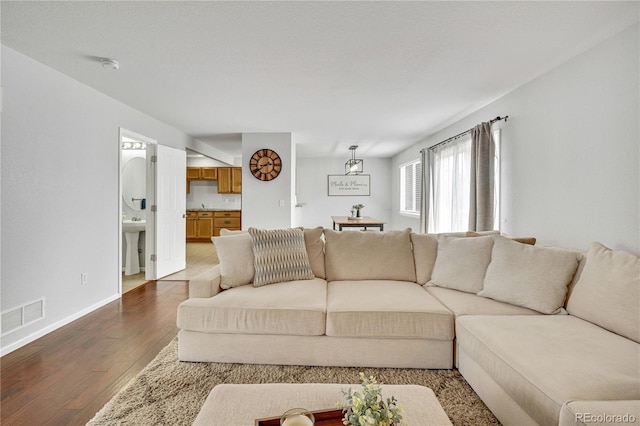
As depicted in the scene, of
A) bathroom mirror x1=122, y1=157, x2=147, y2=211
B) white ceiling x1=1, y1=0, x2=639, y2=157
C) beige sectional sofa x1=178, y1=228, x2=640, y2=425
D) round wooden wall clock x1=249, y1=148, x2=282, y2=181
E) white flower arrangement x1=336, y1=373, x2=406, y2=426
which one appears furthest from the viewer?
bathroom mirror x1=122, y1=157, x2=147, y2=211

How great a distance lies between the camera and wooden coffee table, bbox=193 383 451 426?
3.68 ft

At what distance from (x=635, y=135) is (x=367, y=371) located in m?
2.36

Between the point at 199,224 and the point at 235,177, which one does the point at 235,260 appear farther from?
the point at 199,224

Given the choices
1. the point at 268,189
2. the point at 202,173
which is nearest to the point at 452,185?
the point at 268,189

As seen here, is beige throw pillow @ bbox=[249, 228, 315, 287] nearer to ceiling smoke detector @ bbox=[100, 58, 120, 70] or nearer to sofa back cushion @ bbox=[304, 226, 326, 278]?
sofa back cushion @ bbox=[304, 226, 326, 278]

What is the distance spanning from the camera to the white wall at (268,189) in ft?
17.7

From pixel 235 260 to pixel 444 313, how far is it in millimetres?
1608

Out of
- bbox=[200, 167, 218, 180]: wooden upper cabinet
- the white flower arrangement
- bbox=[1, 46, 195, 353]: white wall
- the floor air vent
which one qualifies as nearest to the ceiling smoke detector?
bbox=[1, 46, 195, 353]: white wall

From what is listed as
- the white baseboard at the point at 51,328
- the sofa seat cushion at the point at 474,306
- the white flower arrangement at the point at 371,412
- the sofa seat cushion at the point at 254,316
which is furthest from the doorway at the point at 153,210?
the white flower arrangement at the point at 371,412

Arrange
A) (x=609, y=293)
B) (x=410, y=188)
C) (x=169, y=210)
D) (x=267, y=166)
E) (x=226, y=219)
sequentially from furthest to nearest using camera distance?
1. (x=226, y=219)
2. (x=410, y=188)
3. (x=267, y=166)
4. (x=169, y=210)
5. (x=609, y=293)

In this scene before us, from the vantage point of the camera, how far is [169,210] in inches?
194

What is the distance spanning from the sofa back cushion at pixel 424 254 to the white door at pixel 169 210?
12.2ft

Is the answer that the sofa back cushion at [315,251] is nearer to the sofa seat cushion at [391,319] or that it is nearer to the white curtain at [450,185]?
the sofa seat cushion at [391,319]

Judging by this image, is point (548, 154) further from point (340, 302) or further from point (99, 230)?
point (99, 230)
